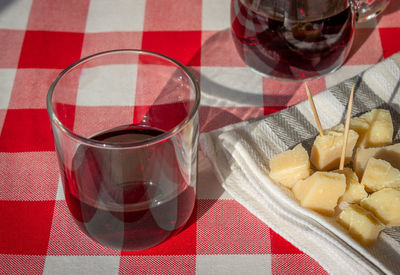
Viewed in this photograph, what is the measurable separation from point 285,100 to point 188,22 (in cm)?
21

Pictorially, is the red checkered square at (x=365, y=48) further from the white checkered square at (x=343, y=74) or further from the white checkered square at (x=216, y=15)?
the white checkered square at (x=216, y=15)

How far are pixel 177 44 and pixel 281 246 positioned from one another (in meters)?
0.36

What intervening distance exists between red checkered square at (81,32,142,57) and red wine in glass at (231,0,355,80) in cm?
16

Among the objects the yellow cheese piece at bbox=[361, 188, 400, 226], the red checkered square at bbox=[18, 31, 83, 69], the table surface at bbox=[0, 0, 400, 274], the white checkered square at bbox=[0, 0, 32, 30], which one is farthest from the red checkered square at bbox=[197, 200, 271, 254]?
the white checkered square at bbox=[0, 0, 32, 30]

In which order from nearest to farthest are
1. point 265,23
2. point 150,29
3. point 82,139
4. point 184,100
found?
point 82,139, point 184,100, point 265,23, point 150,29

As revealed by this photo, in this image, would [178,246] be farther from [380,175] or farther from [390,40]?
[390,40]

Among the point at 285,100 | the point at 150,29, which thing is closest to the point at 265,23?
the point at 285,100

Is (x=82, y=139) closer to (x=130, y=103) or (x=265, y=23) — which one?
(x=130, y=103)

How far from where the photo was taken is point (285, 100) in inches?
27.0

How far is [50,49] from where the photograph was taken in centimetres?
76

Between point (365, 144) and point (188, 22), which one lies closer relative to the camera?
point (365, 144)

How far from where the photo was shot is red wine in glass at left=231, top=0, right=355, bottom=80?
0.62 meters

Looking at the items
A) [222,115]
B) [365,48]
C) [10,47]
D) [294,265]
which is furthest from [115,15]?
[294,265]

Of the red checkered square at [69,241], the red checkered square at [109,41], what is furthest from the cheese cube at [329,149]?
the red checkered square at [109,41]
